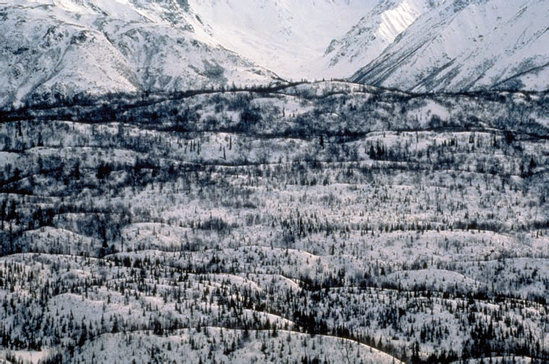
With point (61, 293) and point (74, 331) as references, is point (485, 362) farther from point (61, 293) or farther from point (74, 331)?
point (61, 293)

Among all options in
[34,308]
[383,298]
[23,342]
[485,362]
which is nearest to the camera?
[485,362]

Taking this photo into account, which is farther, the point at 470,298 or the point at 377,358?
the point at 470,298

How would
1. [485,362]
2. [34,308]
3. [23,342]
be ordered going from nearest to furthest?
[485,362] < [23,342] < [34,308]

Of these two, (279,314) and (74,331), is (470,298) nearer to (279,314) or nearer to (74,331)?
(279,314)

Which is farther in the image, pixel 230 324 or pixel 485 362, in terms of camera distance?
pixel 230 324

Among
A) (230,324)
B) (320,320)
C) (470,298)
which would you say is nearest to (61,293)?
(230,324)

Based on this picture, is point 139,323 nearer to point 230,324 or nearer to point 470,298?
point 230,324

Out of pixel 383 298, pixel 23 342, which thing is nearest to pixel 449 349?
pixel 383 298

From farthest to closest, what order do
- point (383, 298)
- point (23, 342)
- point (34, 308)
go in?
point (383, 298) → point (34, 308) → point (23, 342)
